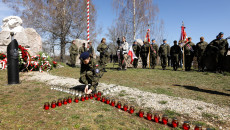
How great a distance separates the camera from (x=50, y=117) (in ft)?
10.7

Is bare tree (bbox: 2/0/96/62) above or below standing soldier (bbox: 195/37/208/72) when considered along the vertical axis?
above

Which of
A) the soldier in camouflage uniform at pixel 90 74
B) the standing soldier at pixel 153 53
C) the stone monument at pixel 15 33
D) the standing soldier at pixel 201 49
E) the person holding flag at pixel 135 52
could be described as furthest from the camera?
the person holding flag at pixel 135 52

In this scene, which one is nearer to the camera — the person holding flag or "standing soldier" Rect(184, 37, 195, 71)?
"standing soldier" Rect(184, 37, 195, 71)

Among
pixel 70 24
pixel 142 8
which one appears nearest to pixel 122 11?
pixel 142 8

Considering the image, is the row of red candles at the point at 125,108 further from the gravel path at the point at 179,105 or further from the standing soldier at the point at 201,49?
the standing soldier at the point at 201,49

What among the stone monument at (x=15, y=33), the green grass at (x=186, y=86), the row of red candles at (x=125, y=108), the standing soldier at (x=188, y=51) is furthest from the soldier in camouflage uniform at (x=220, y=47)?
the stone monument at (x=15, y=33)

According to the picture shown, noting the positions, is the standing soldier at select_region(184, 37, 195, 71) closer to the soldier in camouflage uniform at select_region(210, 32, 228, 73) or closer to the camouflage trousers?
the soldier in camouflage uniform at select_region(210, 32, 228, 73)

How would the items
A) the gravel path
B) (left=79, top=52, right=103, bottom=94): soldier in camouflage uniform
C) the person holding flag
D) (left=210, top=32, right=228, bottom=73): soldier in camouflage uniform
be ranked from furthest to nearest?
1. the person holding flag
2. (left=210, top=32, right=228, bottom=73): soldier in camouflage uniform
3. (left=79, top=52, right=103, bottom=94): soldier in camouflage uniform
4. the gravel path

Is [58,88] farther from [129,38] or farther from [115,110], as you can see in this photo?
[129,38]

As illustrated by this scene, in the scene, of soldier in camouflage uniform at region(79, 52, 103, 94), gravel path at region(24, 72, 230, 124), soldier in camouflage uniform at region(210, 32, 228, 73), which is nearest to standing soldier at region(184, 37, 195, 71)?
Answer: soldier in camouflage uniform at region(210, 32, 228, 73)

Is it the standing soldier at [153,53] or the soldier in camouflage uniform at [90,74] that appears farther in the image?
the standing soldier at [153,53]

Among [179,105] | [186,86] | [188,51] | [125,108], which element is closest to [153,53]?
[188,51]

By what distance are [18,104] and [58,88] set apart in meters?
1.83

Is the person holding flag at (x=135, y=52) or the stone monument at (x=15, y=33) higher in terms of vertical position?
the stone monument at (x=15, y=33)
